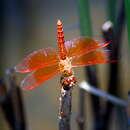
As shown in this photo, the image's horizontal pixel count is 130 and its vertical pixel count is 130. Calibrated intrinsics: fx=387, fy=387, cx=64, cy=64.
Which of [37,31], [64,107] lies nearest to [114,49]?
[64,107]

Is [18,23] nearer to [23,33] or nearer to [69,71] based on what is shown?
[23,33]

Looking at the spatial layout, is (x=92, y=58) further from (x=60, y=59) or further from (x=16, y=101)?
(x=16, y=101)

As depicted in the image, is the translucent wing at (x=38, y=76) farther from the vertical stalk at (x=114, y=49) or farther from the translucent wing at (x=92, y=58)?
the vertical stalk at (x=114, y=49)

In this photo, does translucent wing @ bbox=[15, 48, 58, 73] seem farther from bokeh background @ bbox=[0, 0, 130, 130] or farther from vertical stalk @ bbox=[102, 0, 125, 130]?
bokeh background @ bbox=[0, 0, 130, 130]

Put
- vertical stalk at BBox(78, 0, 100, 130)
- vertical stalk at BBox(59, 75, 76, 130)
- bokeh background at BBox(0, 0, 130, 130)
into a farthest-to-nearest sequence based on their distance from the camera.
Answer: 1. bokeh background at BBox(0, 0, 130, 130)
2. vertical stalk at BBox(78, 0, 100, 130)
3. vertical stalk at BBox(59, 75, 76, 130)

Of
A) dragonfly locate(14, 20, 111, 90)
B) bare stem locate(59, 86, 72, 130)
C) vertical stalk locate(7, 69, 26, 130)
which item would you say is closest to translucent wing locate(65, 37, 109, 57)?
dragonfly locate(14, 20, 111, 90)

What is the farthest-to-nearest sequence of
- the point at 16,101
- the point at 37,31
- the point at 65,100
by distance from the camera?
the point at 37,31 → the point at 16,101 → the point at 65,100

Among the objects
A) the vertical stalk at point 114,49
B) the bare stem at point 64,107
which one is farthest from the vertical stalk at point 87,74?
the bare stem at point 64,107

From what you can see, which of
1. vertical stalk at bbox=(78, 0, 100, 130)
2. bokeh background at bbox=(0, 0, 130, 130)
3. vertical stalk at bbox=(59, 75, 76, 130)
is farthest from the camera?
bokeh background at bbox=(0, 0, 130, 130)
